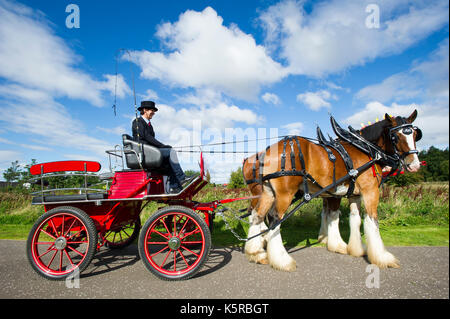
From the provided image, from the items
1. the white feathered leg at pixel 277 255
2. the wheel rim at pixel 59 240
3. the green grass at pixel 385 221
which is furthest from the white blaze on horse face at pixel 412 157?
the wheel rim at pixel 59 240

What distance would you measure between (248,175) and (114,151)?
2.29 meters

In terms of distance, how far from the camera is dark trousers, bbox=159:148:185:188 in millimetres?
3725

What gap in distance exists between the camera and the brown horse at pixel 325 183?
364cm

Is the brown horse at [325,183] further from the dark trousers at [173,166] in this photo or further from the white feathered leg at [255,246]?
the dark trousers at [173,166]

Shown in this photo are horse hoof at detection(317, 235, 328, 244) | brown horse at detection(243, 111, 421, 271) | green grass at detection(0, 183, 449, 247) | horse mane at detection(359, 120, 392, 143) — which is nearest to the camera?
brown horse at detection(243, 111, 421, 271)

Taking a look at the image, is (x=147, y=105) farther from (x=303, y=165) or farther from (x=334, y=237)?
(x=334, y=237)

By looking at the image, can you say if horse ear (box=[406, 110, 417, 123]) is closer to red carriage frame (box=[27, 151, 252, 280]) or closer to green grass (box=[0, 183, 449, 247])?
green grass (box=[0, 183, 449, 247])

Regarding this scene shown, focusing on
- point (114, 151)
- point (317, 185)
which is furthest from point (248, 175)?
point (114, 151)

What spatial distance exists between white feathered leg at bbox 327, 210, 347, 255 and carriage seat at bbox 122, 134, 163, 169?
3.26 metres

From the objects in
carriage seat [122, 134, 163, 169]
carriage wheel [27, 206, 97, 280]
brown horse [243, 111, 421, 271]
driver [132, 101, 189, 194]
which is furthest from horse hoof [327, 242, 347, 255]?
carriage wheel [27, 206, 97, 280]

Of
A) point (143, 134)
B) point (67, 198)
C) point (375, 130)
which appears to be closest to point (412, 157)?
point (375, 130)

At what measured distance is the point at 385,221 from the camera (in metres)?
5.93

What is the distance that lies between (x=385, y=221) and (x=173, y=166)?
5498 mm
